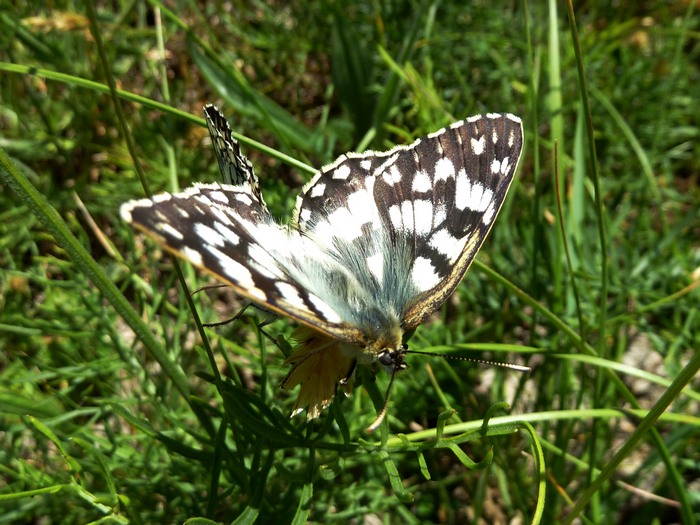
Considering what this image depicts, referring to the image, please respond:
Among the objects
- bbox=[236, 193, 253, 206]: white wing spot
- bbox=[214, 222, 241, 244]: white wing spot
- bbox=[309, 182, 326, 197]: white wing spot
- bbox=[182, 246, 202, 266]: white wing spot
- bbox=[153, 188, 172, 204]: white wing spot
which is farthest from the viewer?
bbox=[309, 182, 326, 197]: white wing spot

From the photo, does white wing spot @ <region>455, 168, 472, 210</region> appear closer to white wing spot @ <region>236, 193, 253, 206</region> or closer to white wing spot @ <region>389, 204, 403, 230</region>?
white wing spot @ <region>389, 204, 403, 230</region>

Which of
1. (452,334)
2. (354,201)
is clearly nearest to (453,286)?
(354,201)

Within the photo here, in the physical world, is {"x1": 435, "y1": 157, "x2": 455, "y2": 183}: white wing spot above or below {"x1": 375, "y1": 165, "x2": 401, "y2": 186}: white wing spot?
below

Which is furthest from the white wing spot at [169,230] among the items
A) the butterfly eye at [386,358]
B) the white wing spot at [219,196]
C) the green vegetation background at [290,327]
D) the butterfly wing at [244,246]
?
the butterfly eye at [386,358]

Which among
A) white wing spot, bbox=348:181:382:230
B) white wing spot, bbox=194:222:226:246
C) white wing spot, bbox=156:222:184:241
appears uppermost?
white wing spot, bbox=348:181:382:230

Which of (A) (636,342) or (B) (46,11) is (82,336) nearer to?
(B) (46,11)

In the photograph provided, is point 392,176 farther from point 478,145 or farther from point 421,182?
point 478,145

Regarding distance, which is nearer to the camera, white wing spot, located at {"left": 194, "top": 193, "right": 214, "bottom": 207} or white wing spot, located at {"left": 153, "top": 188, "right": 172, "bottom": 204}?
white wing spot, located at {"left": 153, "top": 188, "right": 172, "bottom": 204}

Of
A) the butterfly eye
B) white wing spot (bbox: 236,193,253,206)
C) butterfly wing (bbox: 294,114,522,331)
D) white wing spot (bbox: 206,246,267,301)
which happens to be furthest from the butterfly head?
white wing spot (bbox: 236,193,253,206)
